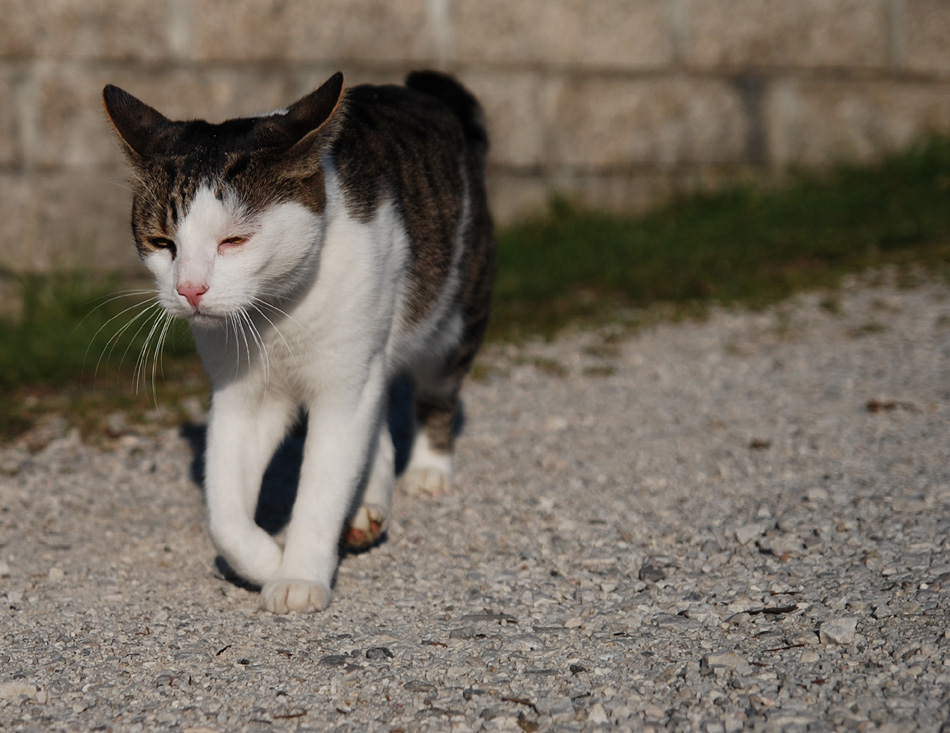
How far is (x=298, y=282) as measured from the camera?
259 cm

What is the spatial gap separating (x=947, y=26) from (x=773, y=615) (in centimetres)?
606

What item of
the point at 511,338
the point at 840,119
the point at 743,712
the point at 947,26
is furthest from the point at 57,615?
the point at 947,26

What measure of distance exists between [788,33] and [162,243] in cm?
556

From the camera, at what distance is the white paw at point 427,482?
3.54 meters

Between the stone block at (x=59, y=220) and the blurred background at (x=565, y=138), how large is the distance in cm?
1

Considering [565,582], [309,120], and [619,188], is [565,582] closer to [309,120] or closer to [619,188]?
[309,120]

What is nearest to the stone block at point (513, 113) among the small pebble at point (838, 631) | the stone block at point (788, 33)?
the stone block at point (788, 33)

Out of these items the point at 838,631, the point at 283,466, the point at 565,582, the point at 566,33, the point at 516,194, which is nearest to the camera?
the point at 838,631

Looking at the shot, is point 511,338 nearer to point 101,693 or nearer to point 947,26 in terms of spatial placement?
point 101,693

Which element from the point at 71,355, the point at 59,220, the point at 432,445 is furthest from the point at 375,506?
the point at 59,220

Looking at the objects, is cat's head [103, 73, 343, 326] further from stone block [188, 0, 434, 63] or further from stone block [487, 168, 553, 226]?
stone block [487, 168, 553, 226]

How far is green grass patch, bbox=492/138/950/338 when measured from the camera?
5.74 meters

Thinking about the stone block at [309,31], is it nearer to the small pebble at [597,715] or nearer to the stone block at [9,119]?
the stone block at [9,119]

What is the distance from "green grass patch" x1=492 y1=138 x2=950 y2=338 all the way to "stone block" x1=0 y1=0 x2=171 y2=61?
2.33m
